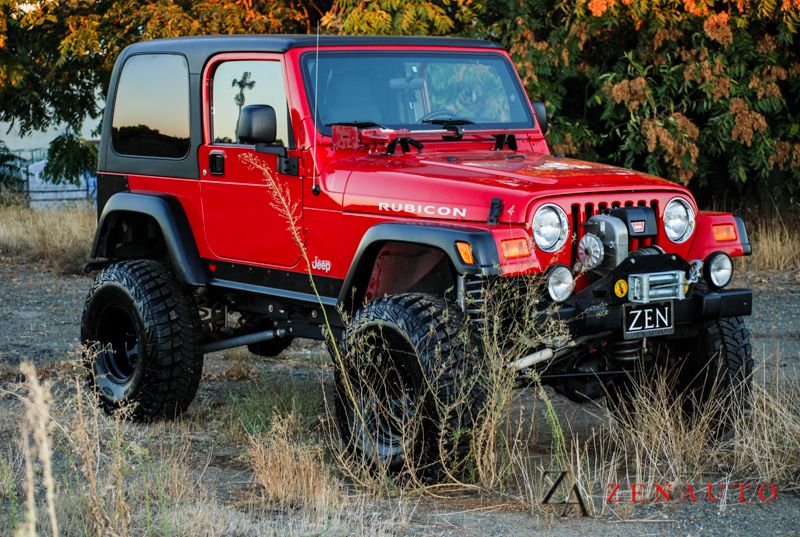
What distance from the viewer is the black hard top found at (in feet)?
21.3

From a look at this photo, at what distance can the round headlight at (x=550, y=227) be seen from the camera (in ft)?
17.8

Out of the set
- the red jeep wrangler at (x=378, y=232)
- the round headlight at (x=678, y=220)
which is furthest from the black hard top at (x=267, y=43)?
the round headlight at (x=678, y=220)

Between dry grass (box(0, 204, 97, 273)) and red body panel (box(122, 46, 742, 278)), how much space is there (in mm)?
8186

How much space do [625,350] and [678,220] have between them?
0.70 metres

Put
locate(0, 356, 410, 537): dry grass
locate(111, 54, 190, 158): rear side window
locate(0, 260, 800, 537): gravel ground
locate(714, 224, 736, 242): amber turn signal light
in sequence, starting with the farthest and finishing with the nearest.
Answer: locate(111, 54, 190, 158): rear side window
locate(714, 224, 736, 242): amber turn signal light
locate(0, 260, 800, 537): gravel ground
locate(0, 356, 410, 537): dry grass

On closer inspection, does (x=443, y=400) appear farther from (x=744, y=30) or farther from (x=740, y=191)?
(x=740, y=191)

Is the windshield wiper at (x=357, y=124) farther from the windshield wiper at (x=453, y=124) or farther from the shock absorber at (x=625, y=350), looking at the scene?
the shock absorber at (x=625, y=350)

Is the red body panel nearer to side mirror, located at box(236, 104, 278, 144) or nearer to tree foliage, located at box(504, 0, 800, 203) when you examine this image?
side mirror, located at box(236, 104, 278, 144)

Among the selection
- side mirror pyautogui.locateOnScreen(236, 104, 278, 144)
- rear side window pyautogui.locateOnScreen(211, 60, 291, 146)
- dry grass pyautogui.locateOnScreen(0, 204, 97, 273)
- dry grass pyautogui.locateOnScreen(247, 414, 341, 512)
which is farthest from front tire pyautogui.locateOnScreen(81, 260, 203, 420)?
dry grass pyautogui.locateOnScreen(0, 204, 97, 273)

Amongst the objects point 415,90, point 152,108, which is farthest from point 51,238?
point 415,90

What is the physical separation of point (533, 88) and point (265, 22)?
12.7ft

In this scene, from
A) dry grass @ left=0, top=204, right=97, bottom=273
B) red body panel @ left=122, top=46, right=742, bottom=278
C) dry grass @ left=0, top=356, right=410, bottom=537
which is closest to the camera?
dry grass @ left=0, top=356, right=410, bottom=537

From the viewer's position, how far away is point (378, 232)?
5.64 meters

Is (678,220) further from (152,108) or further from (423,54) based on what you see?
(152,108)
